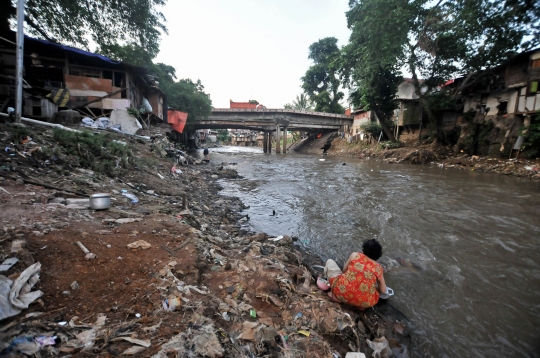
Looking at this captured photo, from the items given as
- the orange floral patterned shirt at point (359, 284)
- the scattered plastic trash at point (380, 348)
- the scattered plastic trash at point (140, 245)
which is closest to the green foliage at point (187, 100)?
the scattered plastic trash at point (140, 245)

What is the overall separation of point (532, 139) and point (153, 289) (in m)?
19.2

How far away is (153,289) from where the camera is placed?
2.24m

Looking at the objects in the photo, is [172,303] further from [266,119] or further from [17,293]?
[266,119]

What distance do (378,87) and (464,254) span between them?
21431 millimetres

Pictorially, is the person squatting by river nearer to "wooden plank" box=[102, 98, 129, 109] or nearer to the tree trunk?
"wooden plank" box=[102, 98, 129, 109]

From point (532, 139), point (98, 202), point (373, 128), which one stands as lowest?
point (98, 202)

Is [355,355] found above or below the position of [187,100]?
below

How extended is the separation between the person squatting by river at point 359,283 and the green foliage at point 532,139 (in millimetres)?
16982

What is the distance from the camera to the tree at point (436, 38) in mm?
14523

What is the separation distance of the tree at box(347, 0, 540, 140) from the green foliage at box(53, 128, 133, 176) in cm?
1767

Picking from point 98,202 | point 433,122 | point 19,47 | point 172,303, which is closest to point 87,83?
point 19,47

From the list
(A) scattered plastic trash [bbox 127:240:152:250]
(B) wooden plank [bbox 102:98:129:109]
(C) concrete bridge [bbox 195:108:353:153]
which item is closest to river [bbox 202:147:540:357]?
(A) scattered plastic trash [bbox 127:240:152:250]

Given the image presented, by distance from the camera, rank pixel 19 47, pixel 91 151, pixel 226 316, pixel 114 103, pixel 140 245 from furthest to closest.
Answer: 1. pixel 114 103
2. pixel 91 151
3. pixel 19 47
4. pixel 140 245
5. pixel 226 316

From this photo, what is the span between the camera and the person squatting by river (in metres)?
2.70
